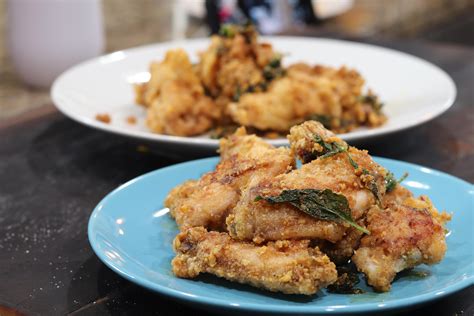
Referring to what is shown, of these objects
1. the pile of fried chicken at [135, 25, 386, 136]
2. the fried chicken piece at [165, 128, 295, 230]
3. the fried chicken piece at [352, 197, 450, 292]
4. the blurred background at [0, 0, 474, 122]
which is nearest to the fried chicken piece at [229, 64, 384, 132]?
the pile of fried chicken at [135, 25, 386, 136]

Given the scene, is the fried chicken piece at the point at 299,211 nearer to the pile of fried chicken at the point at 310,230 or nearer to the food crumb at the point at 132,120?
the pile of fried chicken at the point at 310,230

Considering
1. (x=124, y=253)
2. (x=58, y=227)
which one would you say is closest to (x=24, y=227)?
(x=58, y=227)

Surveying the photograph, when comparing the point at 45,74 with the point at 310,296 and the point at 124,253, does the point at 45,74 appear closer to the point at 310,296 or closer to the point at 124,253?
the point at 124,253

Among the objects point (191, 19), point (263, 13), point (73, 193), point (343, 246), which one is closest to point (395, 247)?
point (343, 246)

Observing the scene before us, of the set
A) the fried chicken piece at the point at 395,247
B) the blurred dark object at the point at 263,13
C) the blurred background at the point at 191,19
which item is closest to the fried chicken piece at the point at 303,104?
the fried chicken piece at the point at 395,247

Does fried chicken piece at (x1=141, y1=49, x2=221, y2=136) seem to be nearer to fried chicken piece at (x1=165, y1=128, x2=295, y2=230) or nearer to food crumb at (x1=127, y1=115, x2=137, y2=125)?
food crumb at (x1=127, y1=115, x2=137, y2=125)
